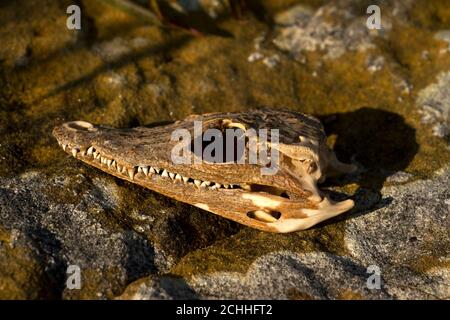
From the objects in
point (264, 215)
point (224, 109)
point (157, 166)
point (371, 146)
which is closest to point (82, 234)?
point (157, 166)

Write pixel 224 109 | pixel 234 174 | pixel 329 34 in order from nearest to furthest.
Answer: pixel 234 174 → pixel 224 109 → pixel 329 34

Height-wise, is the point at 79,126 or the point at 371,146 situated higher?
the point at 79,126

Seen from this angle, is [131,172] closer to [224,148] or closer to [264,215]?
[224,148]

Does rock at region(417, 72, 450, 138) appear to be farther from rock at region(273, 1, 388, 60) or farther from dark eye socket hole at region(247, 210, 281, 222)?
dark eye socket hole at region(247, 210, 281, 222)

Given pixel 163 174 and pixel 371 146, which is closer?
pixel 163 174

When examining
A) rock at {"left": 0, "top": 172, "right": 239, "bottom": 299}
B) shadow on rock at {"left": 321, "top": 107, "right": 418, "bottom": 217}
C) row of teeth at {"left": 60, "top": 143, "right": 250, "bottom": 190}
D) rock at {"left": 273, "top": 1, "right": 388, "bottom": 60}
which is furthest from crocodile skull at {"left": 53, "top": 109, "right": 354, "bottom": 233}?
rock at {"left": 273, "top": 1, "right": 388, "bottom": 60}

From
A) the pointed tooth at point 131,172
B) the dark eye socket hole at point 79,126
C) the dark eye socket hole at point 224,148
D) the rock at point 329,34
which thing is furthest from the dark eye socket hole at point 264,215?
the rock at point 329,34
